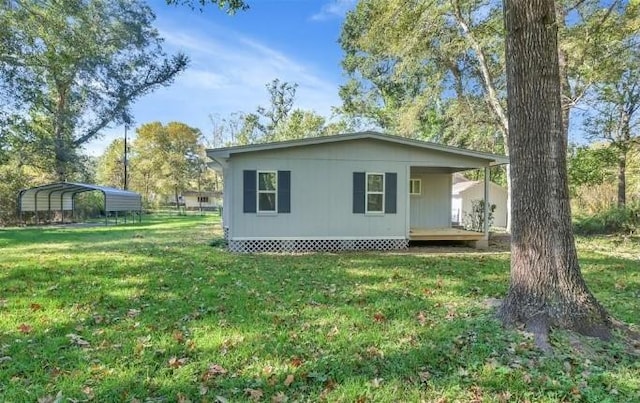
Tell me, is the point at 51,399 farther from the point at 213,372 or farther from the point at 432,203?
the point at 432,203

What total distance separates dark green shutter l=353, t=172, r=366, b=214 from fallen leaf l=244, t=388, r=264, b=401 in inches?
312

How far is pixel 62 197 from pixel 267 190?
16.4 metres

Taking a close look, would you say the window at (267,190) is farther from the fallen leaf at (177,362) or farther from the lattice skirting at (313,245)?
the fallen leaf at (177,362)

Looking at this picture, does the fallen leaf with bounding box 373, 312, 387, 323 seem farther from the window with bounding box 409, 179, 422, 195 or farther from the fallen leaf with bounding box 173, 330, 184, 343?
the window with bounding box 409, 179, 422, 195

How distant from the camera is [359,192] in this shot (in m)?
10.5

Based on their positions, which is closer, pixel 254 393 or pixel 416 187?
pixel 254 393

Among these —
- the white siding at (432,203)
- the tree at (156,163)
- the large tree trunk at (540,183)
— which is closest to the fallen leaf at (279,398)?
the large tree trunk at (540,183)

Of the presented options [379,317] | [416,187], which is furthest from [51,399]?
[416,187]

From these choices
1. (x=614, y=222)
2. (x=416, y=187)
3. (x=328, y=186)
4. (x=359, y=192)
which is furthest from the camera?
(x=614, y=222)

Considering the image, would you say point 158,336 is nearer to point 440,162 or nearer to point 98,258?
point 98,258

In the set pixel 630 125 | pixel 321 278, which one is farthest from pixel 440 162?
pixel 630 125

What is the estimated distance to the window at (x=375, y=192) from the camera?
10617 mm

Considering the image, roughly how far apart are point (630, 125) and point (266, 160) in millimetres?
13968

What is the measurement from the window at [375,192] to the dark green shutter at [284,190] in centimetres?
210
